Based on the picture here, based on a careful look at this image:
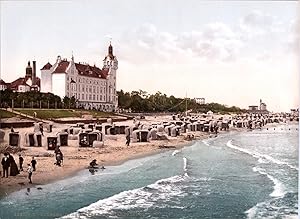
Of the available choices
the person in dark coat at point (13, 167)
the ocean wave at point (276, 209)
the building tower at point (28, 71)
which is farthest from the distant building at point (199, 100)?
the person in dark coat at point (13, 167)

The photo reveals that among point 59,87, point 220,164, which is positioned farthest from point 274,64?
point 59,87

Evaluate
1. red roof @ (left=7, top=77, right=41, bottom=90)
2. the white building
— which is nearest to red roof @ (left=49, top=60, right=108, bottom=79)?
the white building

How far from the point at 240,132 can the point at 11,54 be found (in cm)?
176

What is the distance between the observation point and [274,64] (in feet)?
9.36

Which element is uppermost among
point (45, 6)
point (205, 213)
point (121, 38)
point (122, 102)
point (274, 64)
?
point (45, 6)

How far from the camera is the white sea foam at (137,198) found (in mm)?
2748

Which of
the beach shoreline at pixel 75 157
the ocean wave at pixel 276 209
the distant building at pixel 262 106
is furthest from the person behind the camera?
the distant building at pixel 262 106

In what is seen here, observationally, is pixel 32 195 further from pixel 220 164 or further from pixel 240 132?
pixel 240 132

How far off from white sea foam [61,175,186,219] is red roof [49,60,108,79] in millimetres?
786

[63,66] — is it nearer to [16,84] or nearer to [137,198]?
[16,84]

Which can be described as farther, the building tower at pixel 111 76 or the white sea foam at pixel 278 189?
the building tower at pixel 111 76

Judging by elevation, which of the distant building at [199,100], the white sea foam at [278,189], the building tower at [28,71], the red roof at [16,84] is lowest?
the white sea foam at [278,189]

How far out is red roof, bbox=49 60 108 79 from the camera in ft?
10.1

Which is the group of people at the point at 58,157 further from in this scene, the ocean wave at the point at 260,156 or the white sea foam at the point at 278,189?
the white sea foam at the point at 278,189
